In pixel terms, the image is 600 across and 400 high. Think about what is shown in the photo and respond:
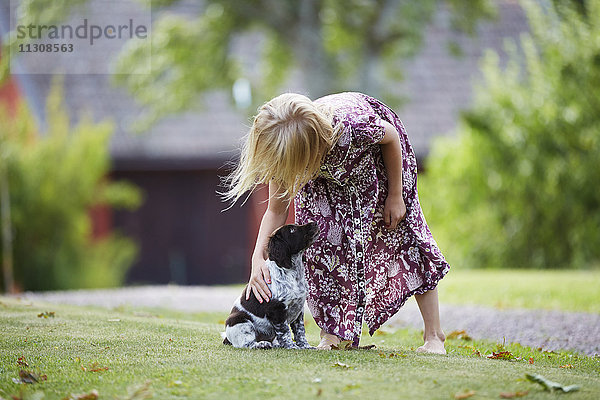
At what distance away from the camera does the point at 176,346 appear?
4578mm

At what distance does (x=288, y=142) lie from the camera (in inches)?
167

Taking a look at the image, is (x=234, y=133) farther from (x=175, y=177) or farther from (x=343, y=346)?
(x=343, y=346)

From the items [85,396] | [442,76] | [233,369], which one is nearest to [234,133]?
[442,76]

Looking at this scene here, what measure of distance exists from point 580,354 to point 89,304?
4957 mm

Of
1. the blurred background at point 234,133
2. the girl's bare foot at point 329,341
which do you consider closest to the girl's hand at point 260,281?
the girl's bare foot at point 329,341

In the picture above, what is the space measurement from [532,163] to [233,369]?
10.4 meters

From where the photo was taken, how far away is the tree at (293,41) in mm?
13562

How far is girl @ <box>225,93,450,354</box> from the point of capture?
4.41 meters

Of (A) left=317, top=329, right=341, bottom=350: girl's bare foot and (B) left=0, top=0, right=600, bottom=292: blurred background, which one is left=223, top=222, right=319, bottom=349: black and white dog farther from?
(B) left=0, top=0, right=600, bottom=292: blurred background

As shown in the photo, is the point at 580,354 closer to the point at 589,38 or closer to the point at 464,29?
the point at 589,38

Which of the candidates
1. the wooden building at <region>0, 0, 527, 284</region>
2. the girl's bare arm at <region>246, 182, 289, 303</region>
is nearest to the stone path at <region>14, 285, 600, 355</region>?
the girl's bare arm at <region>246, 182, 289, 303</region>

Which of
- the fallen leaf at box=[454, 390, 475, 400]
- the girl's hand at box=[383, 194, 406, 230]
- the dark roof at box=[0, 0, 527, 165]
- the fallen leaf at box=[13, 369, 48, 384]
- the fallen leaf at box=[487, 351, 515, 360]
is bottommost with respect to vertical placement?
the fallen leaf at box=[487, 351, 515, 360]

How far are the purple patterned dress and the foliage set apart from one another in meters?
8.68

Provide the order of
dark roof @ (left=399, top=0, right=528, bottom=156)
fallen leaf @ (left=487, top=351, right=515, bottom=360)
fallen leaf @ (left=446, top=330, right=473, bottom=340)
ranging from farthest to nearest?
dark roof @ (left=399, top=0, right=528, bottom=156)
fallen leaf @ (left=446, top=330, right=473, bottom=340)
fallen leaf @ (left=487, top=351, right=515, bottom=360)
